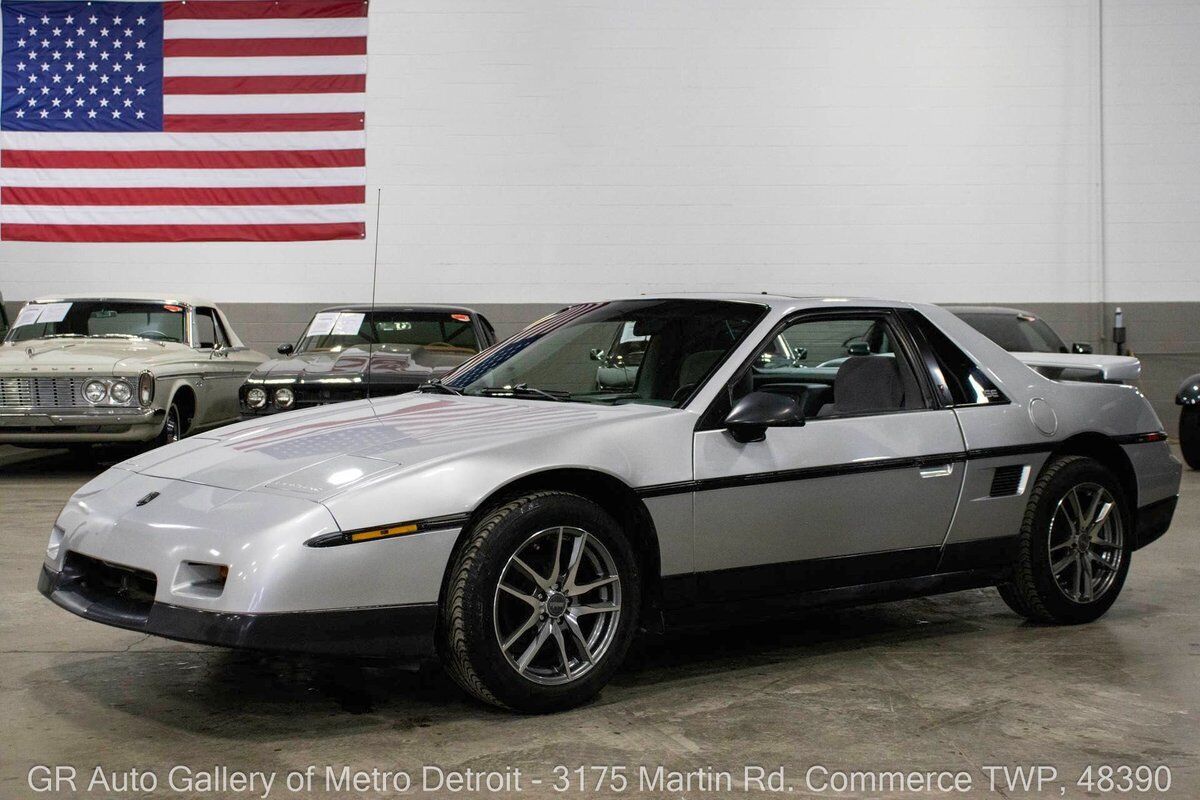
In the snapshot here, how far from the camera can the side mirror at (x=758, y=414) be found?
13.3 ft

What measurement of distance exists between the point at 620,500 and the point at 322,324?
6783mm

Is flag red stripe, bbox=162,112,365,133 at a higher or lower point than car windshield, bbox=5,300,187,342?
higher

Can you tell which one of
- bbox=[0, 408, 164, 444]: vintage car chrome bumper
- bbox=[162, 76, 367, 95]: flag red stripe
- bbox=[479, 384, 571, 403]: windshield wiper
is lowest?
bbox=[0, 408, 164, 444]: vintage car chrome bumper

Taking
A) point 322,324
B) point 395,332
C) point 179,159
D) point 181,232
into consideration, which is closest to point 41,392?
point 322,324

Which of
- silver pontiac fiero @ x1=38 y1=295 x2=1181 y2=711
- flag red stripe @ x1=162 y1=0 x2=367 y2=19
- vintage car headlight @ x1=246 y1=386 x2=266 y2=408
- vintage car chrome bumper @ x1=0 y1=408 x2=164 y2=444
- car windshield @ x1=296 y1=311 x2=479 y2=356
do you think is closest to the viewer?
silver pontiac fiero @ x1=38 y1=295 x2=1181 y2=711

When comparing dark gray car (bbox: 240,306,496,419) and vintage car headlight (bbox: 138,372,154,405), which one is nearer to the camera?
dark gray car (bbox: 240,306,496,419)

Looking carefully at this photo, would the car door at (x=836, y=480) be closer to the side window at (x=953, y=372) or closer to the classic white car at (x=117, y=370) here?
the side window at (x=953, y=372)

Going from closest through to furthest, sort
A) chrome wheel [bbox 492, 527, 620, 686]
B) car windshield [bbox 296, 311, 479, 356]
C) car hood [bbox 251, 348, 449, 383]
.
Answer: chrome wheel [bbox 492, 527, 620, 686], car hood [bbox 251, 348, 449, 383], car windshield [bbox 296, 311, 479, 356]

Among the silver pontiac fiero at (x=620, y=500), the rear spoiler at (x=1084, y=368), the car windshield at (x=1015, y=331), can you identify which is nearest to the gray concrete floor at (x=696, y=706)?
the silver pontiac fiero at (x=620, y=500)

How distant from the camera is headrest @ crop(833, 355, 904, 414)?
4.58m

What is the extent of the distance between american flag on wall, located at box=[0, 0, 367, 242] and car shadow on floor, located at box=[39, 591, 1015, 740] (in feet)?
35.6

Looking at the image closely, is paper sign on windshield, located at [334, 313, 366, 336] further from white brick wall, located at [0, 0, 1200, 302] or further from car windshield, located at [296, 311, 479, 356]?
white brick wall, located at [0, 0, 1200, 302]

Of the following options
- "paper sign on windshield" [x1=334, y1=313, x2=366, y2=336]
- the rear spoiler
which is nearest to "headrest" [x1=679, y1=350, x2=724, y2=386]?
the rear spoiler

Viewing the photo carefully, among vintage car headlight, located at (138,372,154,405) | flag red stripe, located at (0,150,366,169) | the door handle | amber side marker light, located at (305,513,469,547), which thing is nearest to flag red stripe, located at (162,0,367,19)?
flag red stripe, located at (0,150,366,169)
